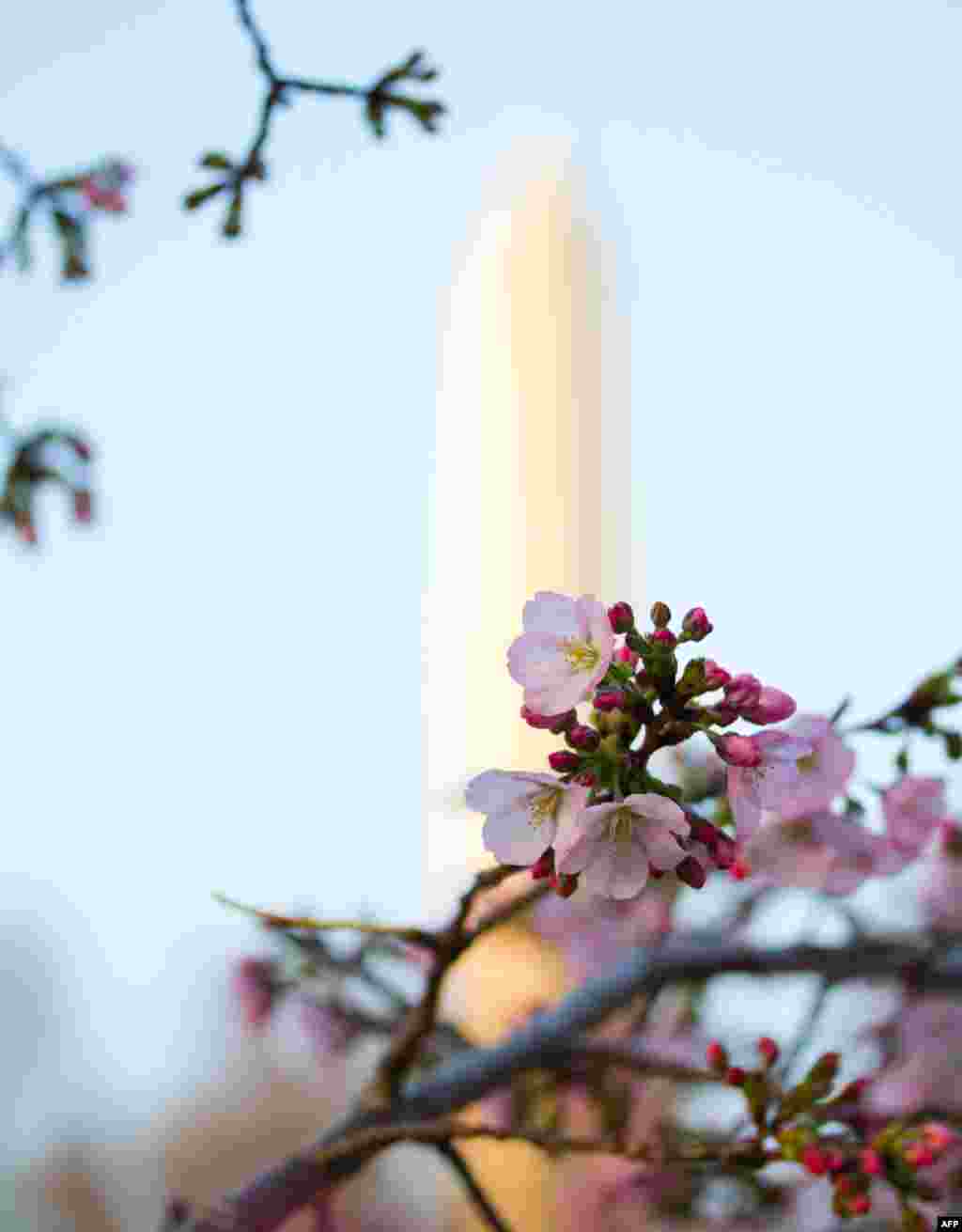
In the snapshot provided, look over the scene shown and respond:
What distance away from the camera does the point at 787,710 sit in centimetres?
88

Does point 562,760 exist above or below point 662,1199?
above

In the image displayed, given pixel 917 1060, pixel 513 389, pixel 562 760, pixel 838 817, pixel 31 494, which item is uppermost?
pixel 513 389

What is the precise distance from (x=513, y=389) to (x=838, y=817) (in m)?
18.1

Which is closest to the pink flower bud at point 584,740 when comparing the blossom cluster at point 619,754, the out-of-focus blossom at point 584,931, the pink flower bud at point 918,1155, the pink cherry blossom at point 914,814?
the blossom cluster at point 619,754

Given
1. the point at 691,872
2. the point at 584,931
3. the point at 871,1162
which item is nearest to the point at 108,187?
the point at 691,872

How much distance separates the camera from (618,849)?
2.76 feet

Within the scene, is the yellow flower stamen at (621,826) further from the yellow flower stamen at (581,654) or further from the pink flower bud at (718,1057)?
the pink flower bud at (718,1057)

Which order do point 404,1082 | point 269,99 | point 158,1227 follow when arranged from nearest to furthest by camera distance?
1. point 269,99
2. point 158,1227
3. point 404,1082

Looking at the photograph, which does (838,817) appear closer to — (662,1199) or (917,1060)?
(662,1199)

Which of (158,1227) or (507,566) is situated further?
(507,566)

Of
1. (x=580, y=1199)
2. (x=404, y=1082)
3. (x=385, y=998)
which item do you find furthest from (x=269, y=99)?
(x=580, y=1199)

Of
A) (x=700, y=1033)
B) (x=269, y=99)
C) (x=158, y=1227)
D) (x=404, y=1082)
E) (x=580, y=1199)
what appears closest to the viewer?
(x=269, y=99)

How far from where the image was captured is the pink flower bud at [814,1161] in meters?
1.09

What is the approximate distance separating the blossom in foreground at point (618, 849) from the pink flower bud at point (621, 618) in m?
0.12
